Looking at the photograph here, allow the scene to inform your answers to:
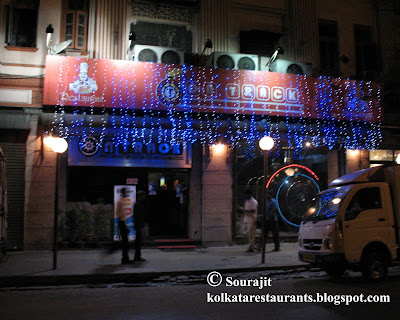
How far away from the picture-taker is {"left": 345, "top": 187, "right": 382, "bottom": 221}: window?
26.5ft

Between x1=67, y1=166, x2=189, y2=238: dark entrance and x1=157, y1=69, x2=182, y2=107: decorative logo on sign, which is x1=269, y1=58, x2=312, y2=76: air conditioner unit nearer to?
x1=157, y1=69, x2=182, y2=107: decorative logo on sign

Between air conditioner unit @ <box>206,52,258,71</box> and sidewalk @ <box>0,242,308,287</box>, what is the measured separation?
656 centimetres

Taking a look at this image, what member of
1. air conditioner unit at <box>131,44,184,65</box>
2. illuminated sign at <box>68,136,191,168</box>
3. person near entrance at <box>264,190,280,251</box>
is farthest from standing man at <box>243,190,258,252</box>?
air conditioner unit at <box>131,44,184,65</box>

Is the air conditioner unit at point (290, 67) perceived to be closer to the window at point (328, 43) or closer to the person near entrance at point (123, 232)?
the window at point (328, 43)

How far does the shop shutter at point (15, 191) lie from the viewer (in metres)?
11.7

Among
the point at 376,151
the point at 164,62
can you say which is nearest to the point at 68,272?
the point at 164,62

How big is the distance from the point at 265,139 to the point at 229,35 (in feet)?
19.4

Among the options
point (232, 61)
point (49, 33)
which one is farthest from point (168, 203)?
point (49, 33)

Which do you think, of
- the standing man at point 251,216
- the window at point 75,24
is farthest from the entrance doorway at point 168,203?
the window at point 75,24

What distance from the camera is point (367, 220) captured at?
7.96 m

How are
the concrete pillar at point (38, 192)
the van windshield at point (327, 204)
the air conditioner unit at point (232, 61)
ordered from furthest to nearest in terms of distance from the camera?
the air conditioner unit at point (232, 61), the concrete pillar at point (38, 192), the van windshield at point (327, 204)

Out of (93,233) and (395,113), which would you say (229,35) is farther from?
(93,233)

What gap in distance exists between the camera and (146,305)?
6.21 metres

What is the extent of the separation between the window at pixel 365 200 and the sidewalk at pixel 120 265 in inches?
101
